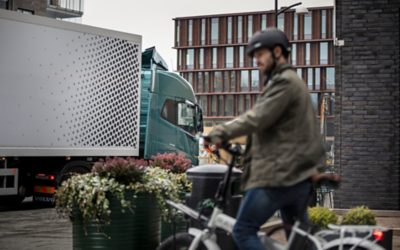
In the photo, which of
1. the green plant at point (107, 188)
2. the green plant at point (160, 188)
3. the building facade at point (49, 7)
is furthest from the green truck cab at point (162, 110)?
the building facade at point (49, 7)

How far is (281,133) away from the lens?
5.17m

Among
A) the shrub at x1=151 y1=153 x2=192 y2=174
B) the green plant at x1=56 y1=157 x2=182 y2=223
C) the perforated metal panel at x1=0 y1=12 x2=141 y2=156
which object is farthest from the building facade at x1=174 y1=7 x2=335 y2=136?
the green plant at x1=56 y1=157 x2=182 y2=223

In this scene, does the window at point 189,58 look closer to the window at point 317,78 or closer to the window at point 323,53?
the window at point 317,78

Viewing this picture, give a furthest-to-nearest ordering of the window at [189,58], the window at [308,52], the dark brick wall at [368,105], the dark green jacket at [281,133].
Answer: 1. the window at [189,58]
2. the window at [308,52]
3. the dark brick wall at [368,105]
4. the dark green jacket at [281,133]

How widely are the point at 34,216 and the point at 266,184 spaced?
40.5ft

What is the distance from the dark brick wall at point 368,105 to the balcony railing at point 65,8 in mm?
32142

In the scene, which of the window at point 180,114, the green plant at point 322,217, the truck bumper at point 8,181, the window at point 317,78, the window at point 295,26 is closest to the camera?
the green plant at point 322,217

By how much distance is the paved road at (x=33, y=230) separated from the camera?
11.2 m

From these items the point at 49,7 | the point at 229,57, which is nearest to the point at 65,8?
the point at 49,7

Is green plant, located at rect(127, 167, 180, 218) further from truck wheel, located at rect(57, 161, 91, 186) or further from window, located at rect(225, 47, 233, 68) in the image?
window, located at rect(225, 47, 233, 68)

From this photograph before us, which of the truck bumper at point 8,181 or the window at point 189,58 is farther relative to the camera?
the window at point 189,58

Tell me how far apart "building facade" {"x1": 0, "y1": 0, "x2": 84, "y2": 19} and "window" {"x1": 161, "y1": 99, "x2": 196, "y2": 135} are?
19.8m

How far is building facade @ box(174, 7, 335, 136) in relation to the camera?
124 m

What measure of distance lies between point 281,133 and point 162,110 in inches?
A: 634
